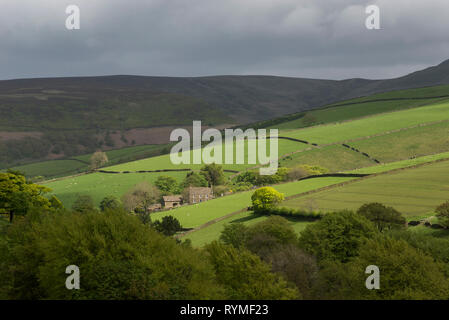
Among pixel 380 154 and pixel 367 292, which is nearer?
pixel 367 292

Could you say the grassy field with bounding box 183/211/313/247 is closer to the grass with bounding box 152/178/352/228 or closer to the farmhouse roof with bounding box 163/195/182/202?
the grass with bounding box 152/178/352/228

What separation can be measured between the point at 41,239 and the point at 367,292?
30078mm

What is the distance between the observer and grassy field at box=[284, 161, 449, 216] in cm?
8675

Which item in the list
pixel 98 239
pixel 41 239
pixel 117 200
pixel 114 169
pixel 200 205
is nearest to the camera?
pixel 98 239

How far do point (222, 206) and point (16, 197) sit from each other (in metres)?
44.4

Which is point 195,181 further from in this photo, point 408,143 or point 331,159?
point 408,143

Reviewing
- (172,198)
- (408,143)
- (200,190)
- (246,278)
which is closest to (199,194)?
(200,190)

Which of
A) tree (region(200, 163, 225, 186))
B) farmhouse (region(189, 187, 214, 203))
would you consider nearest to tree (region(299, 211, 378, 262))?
farmhouse (region(189, 187, 214, 203))

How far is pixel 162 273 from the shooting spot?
136ft

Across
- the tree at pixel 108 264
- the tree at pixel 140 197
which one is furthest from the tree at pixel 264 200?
the tree at pixel 108 264

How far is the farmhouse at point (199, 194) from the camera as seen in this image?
448ft

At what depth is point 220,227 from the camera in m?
93.2

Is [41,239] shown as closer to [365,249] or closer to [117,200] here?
[365,249]
